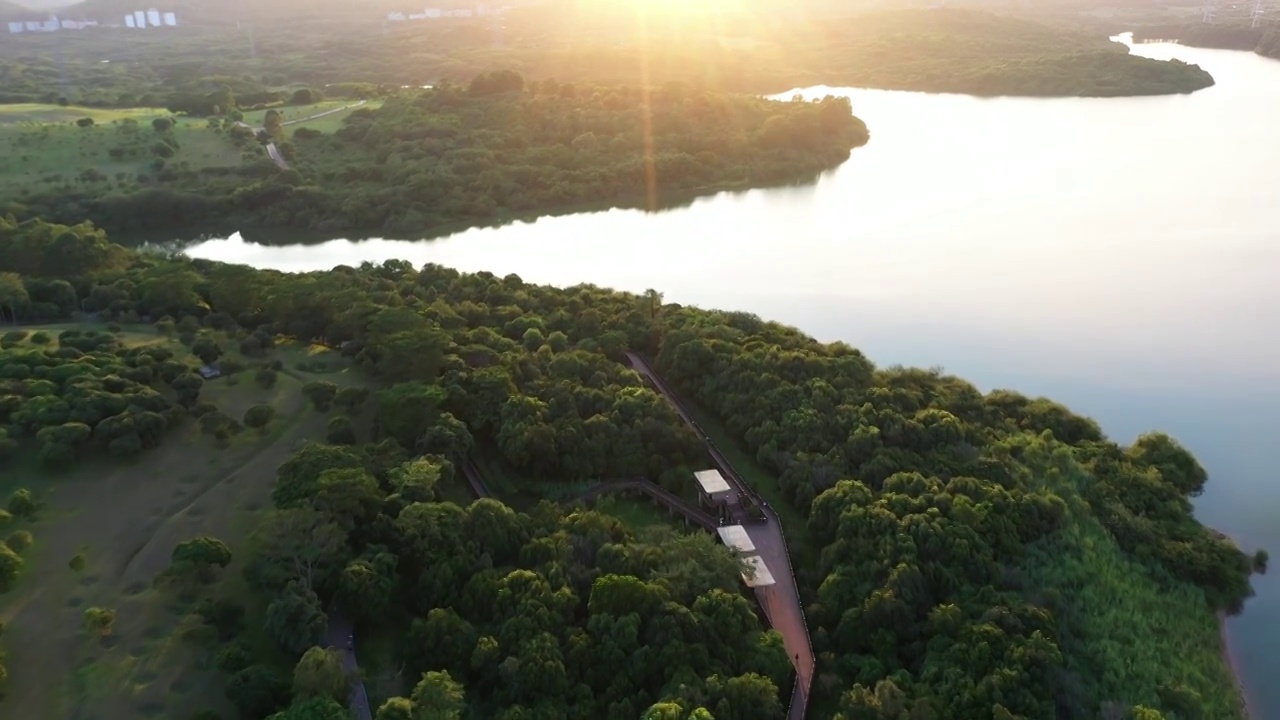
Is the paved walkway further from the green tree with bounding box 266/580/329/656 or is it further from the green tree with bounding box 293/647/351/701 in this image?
the green tree with bounding box 266/580/329/656

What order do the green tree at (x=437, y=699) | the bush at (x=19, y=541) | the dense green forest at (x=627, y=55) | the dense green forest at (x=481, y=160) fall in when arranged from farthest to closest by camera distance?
the dense green forest at (x=627, y=55)
the dense green forest at (x=481, y=160)
the bush at (x=19, y=541)
the green tree at (x=437, y=699)

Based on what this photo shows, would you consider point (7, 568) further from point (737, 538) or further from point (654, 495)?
point (737, 538)

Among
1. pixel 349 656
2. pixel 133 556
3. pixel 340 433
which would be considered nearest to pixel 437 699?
pixel 349 656

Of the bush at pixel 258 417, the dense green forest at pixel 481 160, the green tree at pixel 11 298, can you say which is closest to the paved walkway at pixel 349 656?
the bush at pixel 258 417

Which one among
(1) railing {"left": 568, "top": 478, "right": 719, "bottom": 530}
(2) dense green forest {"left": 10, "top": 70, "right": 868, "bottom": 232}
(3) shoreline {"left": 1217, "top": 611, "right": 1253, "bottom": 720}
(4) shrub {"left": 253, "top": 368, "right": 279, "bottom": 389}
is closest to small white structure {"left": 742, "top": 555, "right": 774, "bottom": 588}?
(1) railing {"left": 568, "top": 478, "right": 719, "bottom": 530}

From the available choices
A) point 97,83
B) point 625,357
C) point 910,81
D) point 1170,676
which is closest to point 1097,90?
point 910,81

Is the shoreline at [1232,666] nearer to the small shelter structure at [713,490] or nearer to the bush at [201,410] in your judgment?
the small shelter structure at [713,490]
